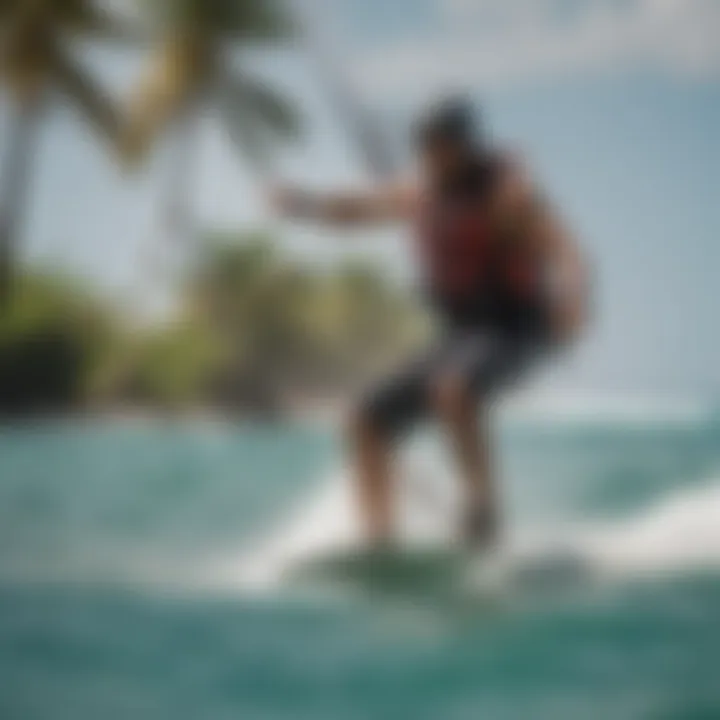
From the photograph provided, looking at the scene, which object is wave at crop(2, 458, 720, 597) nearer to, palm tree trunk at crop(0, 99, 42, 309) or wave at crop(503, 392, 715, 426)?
wave at crop(503, 392, 715, 426)

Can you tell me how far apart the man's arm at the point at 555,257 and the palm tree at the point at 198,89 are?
0.23m

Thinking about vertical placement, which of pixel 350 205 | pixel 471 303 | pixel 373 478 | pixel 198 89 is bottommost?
pixel 373 478

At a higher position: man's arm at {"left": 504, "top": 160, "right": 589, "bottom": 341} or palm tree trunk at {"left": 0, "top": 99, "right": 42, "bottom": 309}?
palm tree trunk at {"left": 0, "top": 99, "right": 42, "bottom": 309}

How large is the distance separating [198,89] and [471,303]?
33 centimetres

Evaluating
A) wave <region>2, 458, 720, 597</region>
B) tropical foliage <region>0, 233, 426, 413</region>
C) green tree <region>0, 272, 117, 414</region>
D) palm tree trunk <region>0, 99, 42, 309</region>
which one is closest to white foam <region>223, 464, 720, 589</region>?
wave <region>2, 458, 720, 597</region>

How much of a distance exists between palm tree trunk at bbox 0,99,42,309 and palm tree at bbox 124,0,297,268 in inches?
4.0

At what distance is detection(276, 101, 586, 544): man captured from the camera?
1101mm

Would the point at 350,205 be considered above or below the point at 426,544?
above

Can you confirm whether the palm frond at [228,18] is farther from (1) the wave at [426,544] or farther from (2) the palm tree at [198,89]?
(1) the wave at [426,544]

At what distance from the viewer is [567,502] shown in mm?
1098

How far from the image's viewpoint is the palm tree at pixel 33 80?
1.16 m

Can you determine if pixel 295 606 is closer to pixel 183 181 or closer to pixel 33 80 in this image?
pixel 183 181

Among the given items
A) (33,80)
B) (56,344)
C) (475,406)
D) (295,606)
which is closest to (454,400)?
(475,406)

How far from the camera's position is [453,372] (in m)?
1.11
